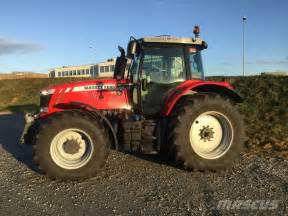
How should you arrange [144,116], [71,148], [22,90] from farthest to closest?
[22,90], [144,116], [71,148]

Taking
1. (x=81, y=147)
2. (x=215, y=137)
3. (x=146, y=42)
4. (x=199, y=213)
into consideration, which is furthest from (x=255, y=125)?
(x=199, y=213)

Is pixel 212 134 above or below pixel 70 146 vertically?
above

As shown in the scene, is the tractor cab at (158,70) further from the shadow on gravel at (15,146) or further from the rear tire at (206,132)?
the shadow on gravel at (15,146)

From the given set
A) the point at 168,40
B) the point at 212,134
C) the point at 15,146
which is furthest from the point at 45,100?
the point at 15,146

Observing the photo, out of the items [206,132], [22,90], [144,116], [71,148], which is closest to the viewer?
[71,148]

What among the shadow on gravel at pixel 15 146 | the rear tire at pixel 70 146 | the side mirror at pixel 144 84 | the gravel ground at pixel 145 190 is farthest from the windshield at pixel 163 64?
the shadow on gravel at pixel 15 146

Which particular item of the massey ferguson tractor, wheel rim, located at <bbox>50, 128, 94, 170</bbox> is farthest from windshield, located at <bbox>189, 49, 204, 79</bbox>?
wheel rim, located at <bbox>50, 128, 94, 170</bbox>

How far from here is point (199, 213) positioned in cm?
506

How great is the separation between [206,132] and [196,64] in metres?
1.40

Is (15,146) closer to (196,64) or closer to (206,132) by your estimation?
(196,64)

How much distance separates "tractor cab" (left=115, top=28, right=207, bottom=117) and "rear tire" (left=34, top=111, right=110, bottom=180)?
3.51ft

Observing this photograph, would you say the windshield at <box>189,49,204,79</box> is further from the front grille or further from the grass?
the grass

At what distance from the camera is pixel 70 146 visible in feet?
22.5

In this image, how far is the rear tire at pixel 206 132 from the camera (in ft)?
22.3
